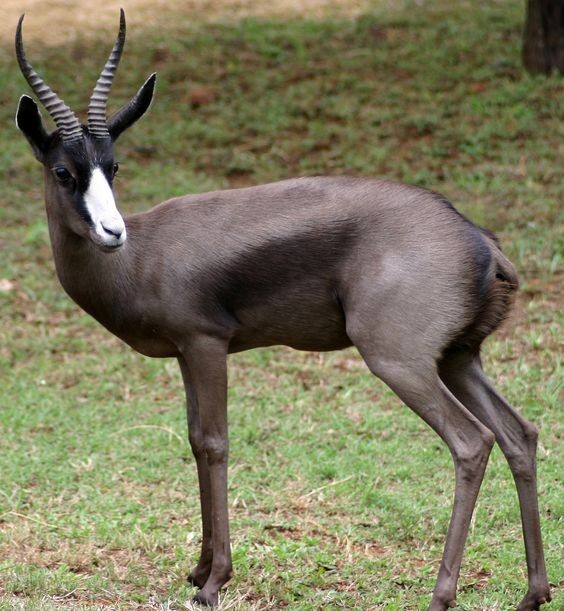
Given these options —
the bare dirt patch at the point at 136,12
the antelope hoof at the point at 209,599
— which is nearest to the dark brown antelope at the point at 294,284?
the antelope hoof at the point at 209,599

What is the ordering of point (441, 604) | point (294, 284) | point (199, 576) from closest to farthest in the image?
point (441, 604) → point (294, 284) → point (199, 576)

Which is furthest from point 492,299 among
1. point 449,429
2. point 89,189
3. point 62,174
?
point 62,174

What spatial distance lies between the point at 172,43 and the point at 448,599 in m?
10.7

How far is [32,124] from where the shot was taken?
16.0 feet

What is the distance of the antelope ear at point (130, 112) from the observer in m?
4.99

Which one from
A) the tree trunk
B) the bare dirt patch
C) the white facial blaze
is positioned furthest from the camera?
the bare dirt patch

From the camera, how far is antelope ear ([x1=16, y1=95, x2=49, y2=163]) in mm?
4820

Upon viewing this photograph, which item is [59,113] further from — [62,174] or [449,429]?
[449,429]

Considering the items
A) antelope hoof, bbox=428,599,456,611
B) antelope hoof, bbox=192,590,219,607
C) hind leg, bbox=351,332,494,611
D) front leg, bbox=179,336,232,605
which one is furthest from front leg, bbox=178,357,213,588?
antelope hoof, bbox=428,599,456,611

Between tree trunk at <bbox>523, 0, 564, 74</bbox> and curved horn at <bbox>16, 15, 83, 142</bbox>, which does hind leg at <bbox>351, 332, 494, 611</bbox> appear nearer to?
curved horn at <bbox>16, 15, 83, 142</bbox>

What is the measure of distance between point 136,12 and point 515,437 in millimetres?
11554

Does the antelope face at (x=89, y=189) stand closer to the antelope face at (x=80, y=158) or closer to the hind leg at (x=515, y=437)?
the antelope face at (x=80, y=158)

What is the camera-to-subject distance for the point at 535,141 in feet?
36.0

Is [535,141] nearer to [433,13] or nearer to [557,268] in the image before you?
[557,268]
